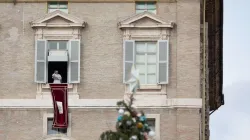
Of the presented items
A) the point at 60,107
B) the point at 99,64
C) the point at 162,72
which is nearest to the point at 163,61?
the point at 162,72

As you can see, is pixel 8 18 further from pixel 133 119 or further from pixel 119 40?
pixel 133 119

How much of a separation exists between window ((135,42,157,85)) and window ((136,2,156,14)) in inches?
64.1

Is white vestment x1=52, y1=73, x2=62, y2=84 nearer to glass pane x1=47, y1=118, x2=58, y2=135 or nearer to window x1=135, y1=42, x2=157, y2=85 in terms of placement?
glass pane x1=47, y1=118, x2=58, y2=135

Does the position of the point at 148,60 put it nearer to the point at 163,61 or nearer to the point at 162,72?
the point at 163,61

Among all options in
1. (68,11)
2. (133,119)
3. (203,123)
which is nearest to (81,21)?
(68,11)

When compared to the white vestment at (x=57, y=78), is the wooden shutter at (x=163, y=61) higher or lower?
higher

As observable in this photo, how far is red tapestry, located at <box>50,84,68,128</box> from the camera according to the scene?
89875 millimetres

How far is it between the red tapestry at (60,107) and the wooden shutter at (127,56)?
2964mm

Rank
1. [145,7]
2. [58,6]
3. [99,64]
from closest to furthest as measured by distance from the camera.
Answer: [99,64] < [145,7] < [58,6]

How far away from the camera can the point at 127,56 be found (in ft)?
296

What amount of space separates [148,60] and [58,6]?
4.96m

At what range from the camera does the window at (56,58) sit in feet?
295

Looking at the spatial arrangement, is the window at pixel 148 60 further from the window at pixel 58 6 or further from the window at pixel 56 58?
the window at pixel 58 6

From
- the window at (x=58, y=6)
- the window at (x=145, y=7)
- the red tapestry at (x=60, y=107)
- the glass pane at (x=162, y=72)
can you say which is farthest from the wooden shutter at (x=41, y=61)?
the glass pane at (x=162, y=72)
